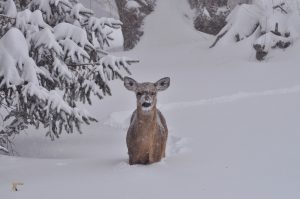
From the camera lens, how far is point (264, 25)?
15383 mm

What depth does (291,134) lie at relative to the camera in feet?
26.5

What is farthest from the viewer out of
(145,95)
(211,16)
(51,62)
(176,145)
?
(211,16)

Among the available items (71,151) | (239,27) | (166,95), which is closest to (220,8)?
(239,27)

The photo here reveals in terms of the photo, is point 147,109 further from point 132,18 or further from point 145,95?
point 132,18

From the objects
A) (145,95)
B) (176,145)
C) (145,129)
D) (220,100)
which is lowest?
(220,100)

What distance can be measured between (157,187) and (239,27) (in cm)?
1147

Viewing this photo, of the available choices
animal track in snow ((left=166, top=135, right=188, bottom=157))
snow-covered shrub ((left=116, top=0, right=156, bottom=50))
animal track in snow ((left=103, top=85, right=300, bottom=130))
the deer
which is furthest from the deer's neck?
snow-covered shrub ((left=116, top=0, right=156, bottom=50))

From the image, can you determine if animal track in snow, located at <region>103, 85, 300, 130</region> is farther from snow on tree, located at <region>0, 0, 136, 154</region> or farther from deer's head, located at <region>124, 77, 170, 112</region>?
deer's head, located at <region>124, 77, 170, 112</region>

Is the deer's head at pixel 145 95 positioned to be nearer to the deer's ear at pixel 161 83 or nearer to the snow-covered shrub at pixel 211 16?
the deer's ear at pixel 161 83

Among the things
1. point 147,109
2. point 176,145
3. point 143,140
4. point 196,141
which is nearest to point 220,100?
point 196,141

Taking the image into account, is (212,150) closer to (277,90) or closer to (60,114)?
(60,114)

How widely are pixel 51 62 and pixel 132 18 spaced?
41.2ft

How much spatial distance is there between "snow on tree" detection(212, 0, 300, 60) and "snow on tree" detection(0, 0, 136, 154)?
6.84 m

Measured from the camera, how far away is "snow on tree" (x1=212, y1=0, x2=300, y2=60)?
1506cm
